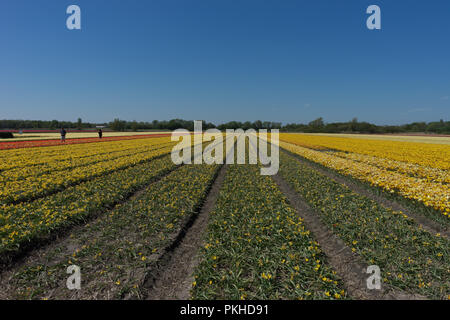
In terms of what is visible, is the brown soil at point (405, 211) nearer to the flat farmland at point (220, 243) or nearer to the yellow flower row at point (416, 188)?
the flat farmland at point (220, 243)

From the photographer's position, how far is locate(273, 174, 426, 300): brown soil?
12.0ft

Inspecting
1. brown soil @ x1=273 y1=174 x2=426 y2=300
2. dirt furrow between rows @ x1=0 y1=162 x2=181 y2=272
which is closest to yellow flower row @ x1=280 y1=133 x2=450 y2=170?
brown soil @ x1=273 y1=174 x2=426 y2=300

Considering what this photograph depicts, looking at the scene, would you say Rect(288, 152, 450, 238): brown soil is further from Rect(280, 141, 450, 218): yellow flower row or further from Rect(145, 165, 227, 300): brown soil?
Rect(145, 165, 227, 300): brown soil

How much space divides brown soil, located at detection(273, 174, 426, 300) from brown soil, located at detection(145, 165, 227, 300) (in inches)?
136

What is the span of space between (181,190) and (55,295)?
621 centimetres

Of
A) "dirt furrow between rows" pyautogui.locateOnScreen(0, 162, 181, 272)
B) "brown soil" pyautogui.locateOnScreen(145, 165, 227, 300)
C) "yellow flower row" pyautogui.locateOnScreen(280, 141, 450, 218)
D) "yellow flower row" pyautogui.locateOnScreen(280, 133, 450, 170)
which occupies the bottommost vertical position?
"brown soil" pyautogui.locateOnScreen(145, 165, 227, 300)

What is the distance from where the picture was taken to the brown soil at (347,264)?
3.67m

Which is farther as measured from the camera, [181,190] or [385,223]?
[181,190]

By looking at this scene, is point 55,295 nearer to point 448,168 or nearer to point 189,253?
point 189,253

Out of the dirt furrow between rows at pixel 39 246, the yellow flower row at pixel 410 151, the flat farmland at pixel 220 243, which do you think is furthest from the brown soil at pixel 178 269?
the yellow flower row at pixel 410 151
